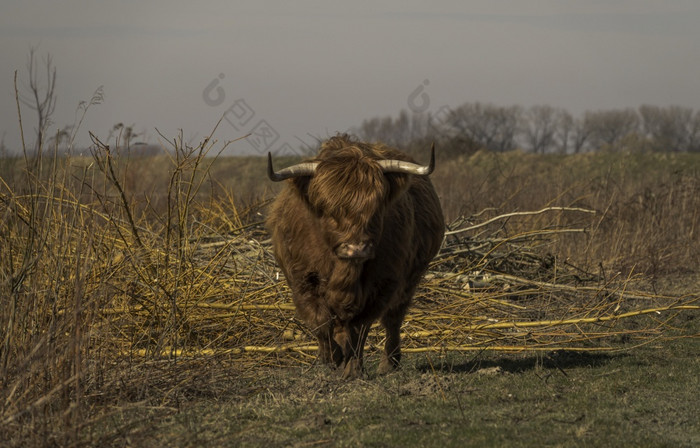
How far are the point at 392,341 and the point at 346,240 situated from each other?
1.53 m

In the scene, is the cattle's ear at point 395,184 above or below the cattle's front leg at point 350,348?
above

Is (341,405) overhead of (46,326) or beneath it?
beneath

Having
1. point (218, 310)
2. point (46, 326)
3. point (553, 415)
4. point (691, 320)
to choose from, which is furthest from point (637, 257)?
point (46, 326)

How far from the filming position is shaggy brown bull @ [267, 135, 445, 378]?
643cm

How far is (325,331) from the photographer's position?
6883mm

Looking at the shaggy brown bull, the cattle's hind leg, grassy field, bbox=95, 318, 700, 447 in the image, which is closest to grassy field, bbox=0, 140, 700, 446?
grassy field, bbox=95, 318, 700, 447

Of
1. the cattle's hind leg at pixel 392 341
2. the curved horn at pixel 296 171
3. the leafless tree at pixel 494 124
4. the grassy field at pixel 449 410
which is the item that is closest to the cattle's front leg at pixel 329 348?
the grassy field at pixel 449 410

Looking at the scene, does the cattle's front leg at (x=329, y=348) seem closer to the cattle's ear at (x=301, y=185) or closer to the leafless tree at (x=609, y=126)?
the cattle's ear at (x=301, y=185)

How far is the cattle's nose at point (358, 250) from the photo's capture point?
622cm

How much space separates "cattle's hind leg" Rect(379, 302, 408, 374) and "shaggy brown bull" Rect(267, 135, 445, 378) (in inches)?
12.8

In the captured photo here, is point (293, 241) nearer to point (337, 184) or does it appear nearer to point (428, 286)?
point (337, 184)

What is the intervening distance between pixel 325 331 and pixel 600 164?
32308 millimetres

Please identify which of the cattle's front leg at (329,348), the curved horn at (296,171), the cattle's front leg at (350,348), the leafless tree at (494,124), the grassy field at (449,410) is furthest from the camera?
the leafless tree at (494,124)

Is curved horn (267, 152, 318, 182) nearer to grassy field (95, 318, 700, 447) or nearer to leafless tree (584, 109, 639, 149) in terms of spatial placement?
grassy field (95, 318, 700, 447)
